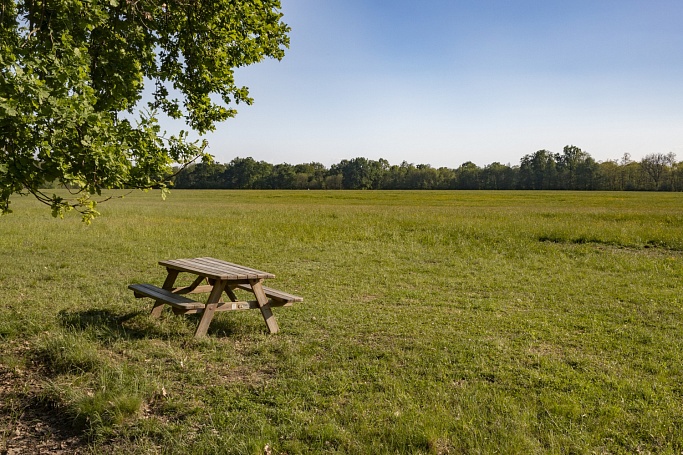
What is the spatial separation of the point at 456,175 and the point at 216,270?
146780 mm

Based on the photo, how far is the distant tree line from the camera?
4727 inches

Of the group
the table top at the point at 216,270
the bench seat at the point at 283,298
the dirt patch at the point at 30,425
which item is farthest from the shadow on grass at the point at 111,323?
the bench seat at the point at 283,298

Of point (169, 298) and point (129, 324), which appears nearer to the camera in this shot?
point (169, 298)

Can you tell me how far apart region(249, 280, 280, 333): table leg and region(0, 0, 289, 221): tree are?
207 cm

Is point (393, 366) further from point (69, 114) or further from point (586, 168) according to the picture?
point (586, 168)

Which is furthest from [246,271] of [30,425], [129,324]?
[30,425]

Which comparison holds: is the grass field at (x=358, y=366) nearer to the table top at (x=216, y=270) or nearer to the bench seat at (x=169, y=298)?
the bench seat at (x=169, y=298)

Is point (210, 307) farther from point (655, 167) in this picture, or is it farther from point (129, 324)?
point (655, 167)

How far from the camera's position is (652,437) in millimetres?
4367

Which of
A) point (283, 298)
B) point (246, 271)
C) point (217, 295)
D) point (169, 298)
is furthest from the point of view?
point (283, 298)

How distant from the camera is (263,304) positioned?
24.2 ft

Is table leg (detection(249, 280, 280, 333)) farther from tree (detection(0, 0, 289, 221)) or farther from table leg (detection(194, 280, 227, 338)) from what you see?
tree (detection(0, 0, 289, 221))

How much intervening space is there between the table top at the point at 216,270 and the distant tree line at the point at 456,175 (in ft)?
404

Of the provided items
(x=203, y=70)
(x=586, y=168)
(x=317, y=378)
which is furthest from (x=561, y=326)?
(x=586, y=168)
